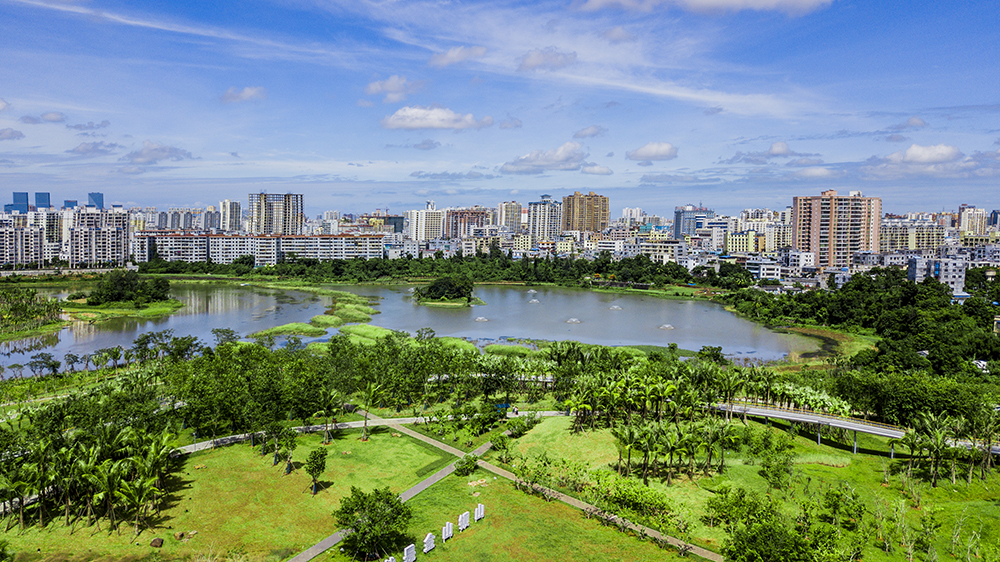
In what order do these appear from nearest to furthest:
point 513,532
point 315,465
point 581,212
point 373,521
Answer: point 373,521 → point 513,532 → point 315,465 → point 581,212

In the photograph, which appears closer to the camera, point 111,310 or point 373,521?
point 373,521

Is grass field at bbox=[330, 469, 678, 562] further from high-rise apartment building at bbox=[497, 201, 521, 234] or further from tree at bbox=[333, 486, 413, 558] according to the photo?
high-rise apartment building at bbox=[497, 201, 521, 234]

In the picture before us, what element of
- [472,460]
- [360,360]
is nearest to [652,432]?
[472,460]

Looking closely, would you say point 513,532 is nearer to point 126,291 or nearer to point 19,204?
point 126,291

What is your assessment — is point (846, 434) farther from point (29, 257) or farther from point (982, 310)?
point (29, 257)

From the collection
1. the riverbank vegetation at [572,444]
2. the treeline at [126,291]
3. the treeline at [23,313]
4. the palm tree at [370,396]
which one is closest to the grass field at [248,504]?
the riverbank vegetation at [572,444]

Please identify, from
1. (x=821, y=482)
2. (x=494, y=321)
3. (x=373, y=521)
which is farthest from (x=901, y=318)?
(x=373, y=521)
